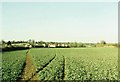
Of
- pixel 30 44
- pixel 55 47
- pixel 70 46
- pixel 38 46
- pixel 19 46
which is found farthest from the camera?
pixel 70 46

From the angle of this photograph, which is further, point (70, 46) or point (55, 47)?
point (70, 46)

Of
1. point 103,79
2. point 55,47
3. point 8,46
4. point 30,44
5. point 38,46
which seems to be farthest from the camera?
point 55,47

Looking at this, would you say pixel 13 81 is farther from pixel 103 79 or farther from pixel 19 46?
pixel 19 46

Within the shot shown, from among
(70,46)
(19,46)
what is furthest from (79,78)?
(70,46)

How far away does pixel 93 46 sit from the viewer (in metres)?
68.9

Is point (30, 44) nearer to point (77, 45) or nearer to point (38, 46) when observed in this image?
point (38, 46)

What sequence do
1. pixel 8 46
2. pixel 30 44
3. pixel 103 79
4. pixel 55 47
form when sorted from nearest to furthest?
pixel 103 79, pixel 8 46, pixel 30 44, pixel 55 47

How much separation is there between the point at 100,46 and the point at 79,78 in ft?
190

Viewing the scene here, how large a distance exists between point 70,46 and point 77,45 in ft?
10.5

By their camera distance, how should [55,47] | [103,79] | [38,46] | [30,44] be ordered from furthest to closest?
[55,47] < [38,46] < [30,44] < [103,79]

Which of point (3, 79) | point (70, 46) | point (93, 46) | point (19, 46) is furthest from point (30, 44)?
point (3, 79)

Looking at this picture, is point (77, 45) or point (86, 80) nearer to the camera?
point (86, 80)

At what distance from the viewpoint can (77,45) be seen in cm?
6944

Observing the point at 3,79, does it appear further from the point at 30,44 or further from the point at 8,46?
the point at 30,44
